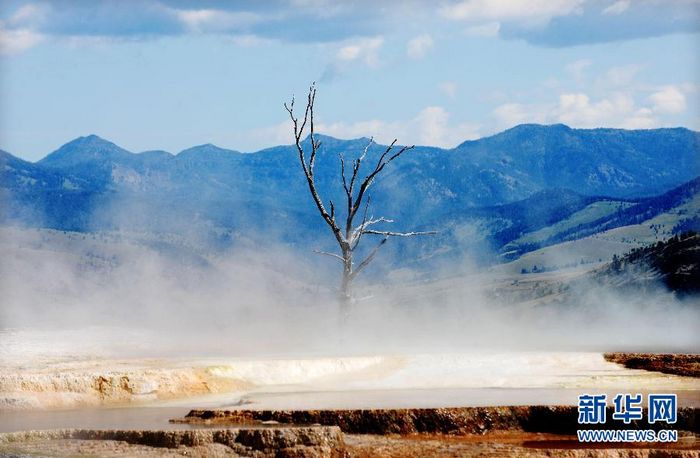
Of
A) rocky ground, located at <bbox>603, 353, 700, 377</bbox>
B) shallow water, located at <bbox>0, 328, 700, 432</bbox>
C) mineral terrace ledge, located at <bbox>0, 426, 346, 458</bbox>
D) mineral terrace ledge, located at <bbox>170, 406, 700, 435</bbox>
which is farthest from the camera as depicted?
rocky ground, located at <bbox>603, 353, 700, 377</bbox>

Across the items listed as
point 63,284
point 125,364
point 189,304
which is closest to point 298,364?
point 125,364

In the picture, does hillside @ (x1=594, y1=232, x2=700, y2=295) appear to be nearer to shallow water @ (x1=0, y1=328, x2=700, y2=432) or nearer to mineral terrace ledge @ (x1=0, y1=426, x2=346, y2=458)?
shallow water @ (x1=0, y1=328, x2=700, y2=432)

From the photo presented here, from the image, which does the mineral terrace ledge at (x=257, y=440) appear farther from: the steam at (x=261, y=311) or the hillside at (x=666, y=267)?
the hillside at (x=666, y=267)

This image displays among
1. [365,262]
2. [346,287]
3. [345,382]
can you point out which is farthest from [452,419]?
[365,262]

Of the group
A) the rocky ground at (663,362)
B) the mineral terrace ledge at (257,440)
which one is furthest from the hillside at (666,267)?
the mineral terrace ledge at (257,440)

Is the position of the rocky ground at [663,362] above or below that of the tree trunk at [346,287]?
below

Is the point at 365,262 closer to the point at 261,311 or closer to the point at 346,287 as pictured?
the point at 346,287

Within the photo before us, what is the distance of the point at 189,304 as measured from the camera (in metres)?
103

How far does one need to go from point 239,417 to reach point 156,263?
525ft

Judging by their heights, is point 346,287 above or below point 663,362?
above

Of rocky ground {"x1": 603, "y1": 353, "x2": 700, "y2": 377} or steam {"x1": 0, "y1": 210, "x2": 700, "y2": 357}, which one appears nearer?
rocky ground {"x1": 603, "y1": 353, "x2": 700, "y2": 377}

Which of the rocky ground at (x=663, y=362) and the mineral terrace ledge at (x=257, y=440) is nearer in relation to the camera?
the mineral terrace ledge at (x=257, y=440)

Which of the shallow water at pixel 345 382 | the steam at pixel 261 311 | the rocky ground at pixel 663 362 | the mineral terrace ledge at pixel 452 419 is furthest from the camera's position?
the steam at pixel 261 311

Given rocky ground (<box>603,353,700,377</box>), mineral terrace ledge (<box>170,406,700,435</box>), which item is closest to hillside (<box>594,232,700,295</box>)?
rocky ground (<box>603,353,700,377</box>)
